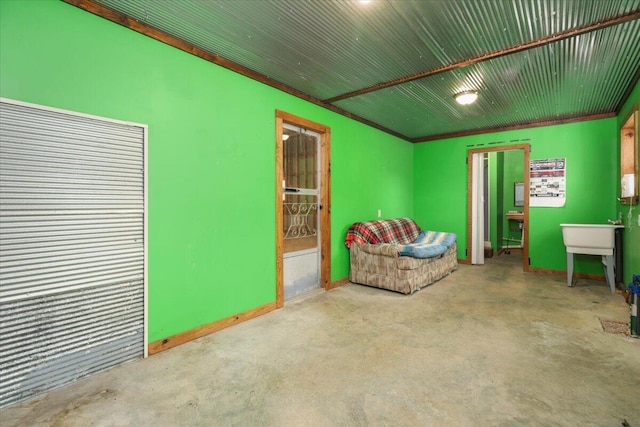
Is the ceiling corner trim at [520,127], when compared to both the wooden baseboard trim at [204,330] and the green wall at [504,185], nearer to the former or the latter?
the green wall at [504,185]

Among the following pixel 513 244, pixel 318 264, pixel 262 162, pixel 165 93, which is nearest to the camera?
pixel 165 93

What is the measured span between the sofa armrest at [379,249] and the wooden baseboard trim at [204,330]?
153 cm

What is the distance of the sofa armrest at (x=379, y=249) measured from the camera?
385 centimetres

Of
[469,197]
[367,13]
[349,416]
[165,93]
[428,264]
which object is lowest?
[349,416]

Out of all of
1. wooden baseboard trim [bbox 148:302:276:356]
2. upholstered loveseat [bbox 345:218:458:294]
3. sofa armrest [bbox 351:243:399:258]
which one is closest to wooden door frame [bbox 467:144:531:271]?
upholstered loveseat [bbox 345:218:458:294]

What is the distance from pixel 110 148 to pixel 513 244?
349 inches

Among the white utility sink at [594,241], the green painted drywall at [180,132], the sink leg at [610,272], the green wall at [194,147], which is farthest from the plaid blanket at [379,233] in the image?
the sink leg at [610,272]

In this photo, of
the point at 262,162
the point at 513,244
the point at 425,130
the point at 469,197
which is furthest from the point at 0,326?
the point at 513,244

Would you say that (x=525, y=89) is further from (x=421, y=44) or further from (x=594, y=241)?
(x=594, y=241)

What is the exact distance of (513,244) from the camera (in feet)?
25.6

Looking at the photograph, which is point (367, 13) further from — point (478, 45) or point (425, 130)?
point (425, 130)

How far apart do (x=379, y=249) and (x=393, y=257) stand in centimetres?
22

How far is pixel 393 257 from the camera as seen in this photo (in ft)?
12.7

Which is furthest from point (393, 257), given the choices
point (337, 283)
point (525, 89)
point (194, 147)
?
point (194, 147)
